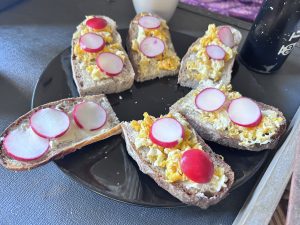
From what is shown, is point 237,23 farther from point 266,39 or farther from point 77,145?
point 77,145

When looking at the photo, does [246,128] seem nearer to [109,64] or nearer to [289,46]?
[289,46]

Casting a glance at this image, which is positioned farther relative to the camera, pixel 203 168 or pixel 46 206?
pixel 46 206

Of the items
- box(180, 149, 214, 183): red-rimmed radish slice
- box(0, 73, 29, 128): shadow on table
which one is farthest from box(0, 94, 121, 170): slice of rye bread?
box(180, 149, 214, 183): red-rimmed radish slice

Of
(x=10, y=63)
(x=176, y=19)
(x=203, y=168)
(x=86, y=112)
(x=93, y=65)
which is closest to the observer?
(x=203, y=168)

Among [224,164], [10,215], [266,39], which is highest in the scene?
[266,39]

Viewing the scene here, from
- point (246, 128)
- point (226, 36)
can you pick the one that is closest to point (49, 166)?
point (246, 128)

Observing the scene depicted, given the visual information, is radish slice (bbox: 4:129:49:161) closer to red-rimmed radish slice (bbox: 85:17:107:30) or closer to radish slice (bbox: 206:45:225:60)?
red-rimmed radish slice (bbox: 85:17:107:30)

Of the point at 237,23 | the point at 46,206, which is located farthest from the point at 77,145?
the point at 237,23
